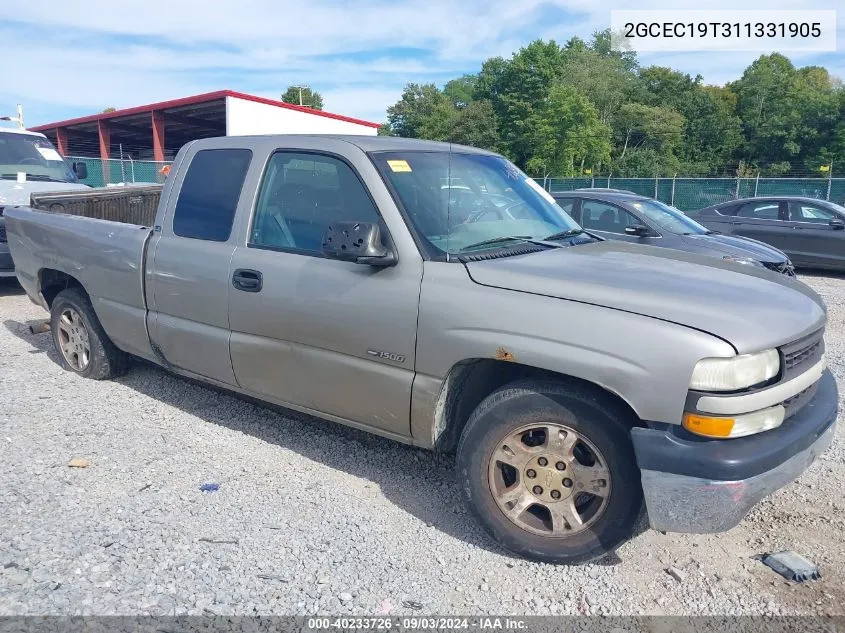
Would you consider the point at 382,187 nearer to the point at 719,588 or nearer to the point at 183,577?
the point at 183,577

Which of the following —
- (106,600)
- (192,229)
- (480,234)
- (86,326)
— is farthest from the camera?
(86,326)

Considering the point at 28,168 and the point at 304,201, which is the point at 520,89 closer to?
the point at 28,168

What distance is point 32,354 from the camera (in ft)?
19.9

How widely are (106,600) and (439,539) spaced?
4.79ft

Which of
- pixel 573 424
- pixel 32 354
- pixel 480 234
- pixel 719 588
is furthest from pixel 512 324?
pixel 32 354

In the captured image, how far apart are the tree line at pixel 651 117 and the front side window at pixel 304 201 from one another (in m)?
44.3

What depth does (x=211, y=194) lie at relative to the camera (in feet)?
13.4

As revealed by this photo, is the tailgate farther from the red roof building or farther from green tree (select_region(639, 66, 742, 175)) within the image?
green tree (select_region(639, 66, 742, 175))

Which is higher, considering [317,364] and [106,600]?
[317,364]

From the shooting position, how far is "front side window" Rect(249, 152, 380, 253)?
11.4 ft

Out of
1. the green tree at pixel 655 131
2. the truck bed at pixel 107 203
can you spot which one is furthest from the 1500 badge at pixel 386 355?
the green tree at pixel 655 131

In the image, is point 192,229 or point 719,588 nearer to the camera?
point 719,588

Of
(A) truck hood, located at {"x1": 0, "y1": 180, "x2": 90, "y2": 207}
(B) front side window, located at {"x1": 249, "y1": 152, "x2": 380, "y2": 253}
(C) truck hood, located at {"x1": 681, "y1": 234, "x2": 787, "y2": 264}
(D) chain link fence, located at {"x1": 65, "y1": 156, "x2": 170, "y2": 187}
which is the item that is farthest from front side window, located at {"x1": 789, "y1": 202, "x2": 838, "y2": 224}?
(D) chain link fence, located at {"x1": 65, "y1": 156, "x2": 170, "y2": 187}

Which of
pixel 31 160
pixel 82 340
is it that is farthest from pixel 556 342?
pixel 31 160
